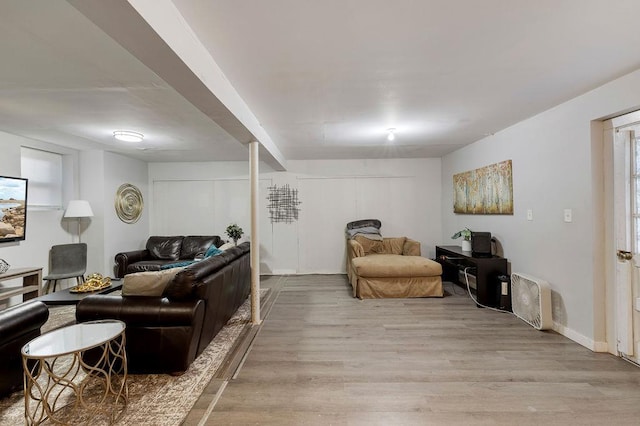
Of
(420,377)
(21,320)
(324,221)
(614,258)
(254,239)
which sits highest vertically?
(324,221)

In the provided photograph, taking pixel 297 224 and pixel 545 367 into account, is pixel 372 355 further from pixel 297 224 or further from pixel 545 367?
pixel 297 224

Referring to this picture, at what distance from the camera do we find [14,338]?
6.43 feet

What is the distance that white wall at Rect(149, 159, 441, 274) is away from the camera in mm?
5871

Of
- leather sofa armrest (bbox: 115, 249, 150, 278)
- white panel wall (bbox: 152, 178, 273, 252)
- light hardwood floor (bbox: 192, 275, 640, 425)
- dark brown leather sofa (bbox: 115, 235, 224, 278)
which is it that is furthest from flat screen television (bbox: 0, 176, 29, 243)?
light hardwood floor (bbox: 192, 275, 640, 425)

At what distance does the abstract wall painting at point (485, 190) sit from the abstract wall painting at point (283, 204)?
9.74 feet

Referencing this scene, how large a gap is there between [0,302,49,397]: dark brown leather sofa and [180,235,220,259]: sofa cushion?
10.8ft

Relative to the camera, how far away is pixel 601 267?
2.62 meters

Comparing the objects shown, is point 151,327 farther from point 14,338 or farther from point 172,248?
point 172,248

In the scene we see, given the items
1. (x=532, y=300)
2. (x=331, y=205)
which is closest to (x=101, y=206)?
(x=331, y=205)

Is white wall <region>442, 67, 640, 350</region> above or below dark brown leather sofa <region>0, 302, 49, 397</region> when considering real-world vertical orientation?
above

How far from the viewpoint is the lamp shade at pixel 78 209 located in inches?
176

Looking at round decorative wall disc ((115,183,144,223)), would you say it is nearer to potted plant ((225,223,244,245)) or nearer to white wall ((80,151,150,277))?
white wall ((80,151,150,277))

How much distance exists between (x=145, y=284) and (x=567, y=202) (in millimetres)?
3911

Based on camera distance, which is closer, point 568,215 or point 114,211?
point 568,215
